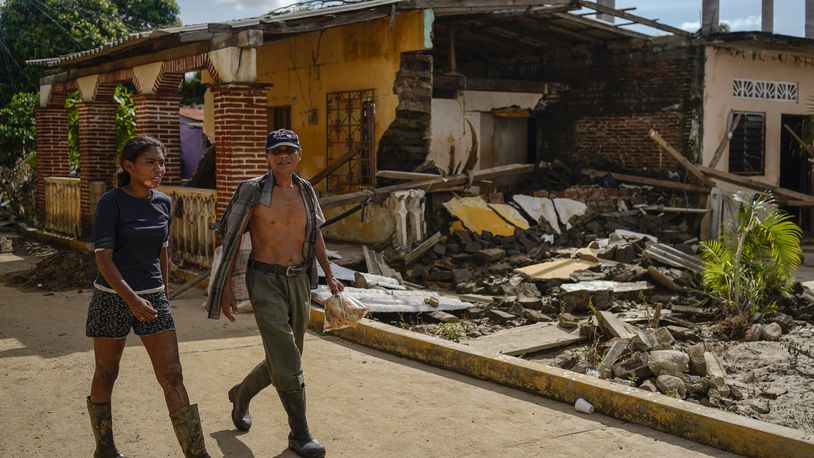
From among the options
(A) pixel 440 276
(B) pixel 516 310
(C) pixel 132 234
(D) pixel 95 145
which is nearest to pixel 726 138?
(A) pixel 440 276

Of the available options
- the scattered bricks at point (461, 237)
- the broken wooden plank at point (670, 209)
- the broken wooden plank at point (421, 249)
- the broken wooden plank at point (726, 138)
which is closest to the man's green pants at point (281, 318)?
the broken wooden plank at point (421, 249)

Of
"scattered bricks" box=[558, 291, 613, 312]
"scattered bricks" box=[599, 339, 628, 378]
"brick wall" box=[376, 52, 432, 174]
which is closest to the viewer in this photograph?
"scattered bricks" box=[599, 339, 628, 378]

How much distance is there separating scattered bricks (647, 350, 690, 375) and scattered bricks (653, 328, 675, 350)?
2.24 feet

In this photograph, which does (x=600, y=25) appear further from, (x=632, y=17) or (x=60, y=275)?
(x=60, y=275)

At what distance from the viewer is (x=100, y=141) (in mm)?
15172

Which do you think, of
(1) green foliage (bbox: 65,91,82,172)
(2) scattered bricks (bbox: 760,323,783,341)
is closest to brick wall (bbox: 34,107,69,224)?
(1) green foliage (bbox: 65,91,82,172)

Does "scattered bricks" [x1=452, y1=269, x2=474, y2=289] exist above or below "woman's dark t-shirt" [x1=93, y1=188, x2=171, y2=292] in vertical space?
below

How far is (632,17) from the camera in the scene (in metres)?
14.7

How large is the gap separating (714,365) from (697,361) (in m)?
0.35

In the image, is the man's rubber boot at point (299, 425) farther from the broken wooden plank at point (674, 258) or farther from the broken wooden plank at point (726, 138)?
the broken wooden plank at point (726, 138)

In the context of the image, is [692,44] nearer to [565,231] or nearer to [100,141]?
[565,231]

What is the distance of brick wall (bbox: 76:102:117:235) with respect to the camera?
15.1 metres

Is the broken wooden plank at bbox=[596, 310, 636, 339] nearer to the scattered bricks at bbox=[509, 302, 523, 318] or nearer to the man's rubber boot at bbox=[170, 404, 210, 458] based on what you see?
the scattered bricks at bbox=[509, 302, 523, 318]

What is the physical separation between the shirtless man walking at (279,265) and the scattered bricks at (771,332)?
17.4 feet
